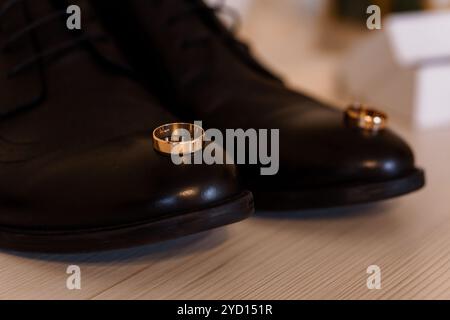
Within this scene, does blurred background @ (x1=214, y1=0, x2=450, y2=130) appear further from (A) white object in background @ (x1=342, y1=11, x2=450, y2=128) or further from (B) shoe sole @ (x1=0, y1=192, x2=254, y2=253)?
(B) shoe sole @ (x1=0, y1=192, x2=254, y2=253)

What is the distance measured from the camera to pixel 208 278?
14.7 inches

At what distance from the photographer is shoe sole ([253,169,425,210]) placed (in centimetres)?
41

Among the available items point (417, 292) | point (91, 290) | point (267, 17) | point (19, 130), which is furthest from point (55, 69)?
point (267, 17)

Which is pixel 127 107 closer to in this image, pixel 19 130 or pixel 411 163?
pixel 19 130

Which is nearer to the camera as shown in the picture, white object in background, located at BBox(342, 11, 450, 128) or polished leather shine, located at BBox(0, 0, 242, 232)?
polished leather shine, located at BBox(0, 0, 242, 232)

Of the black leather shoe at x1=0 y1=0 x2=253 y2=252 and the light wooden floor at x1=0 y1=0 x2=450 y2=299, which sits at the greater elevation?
the black leather shoe at x1=0 y1=0 x2=253 y2=252

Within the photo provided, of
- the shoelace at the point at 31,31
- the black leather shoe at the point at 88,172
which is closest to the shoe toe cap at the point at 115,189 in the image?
the black leather shoe at the point at 88,172

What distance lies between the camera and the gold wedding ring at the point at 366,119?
0.43 m

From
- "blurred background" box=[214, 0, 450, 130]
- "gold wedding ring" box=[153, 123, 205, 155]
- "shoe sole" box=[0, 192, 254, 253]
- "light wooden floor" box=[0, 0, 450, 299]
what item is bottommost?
"light wooden floor" box=[0, 0, 450, 299]

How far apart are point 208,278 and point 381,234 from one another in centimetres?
13

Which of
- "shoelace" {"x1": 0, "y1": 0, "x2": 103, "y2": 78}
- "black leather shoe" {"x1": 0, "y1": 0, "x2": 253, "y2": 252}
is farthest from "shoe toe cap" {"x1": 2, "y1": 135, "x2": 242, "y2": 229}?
"shoelace" {"x1": 0, "y1": 0, "x2": 103, "y2": 78}

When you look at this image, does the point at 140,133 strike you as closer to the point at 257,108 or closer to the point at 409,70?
the point at 257,108

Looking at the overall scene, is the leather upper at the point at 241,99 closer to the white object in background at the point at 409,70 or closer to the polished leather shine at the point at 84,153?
the polished leather shine at the point at 84,153
